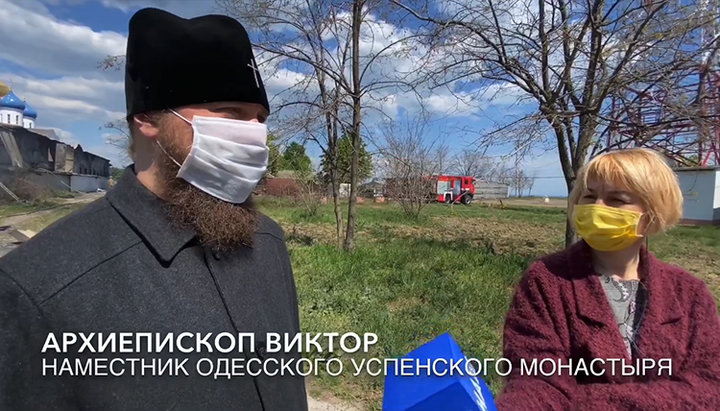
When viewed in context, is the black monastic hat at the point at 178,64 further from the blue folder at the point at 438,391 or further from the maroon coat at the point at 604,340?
the maroon coat at the point at 604,340

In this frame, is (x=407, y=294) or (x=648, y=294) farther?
(x=407, y=294)

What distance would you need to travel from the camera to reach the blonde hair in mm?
1603

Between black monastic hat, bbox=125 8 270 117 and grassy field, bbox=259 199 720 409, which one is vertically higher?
black monastic hat, bbox=125 8 270 117

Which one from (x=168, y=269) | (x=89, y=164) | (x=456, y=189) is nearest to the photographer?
(x=168, y=269)

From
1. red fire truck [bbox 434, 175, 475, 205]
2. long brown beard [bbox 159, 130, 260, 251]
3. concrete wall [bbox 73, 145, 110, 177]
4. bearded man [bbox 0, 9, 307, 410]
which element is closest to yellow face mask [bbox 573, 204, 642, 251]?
bearded man [bbox 0, 9, 307, 410]

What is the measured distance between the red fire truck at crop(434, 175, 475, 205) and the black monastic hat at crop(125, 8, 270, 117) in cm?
3984

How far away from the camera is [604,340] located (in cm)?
149

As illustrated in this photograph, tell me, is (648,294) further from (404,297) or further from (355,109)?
(355,109)

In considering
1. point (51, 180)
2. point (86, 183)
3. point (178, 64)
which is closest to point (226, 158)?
point (178, 64)

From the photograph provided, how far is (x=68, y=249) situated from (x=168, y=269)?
0.23 meters

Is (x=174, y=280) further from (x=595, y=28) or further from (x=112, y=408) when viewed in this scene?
(x=595, y=28)

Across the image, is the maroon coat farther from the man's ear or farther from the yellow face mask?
the man's ear

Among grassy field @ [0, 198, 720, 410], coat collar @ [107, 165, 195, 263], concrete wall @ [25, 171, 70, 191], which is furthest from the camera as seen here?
concrete wall @ [25, 171, 70, 191]

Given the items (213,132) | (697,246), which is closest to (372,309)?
(213,132)
